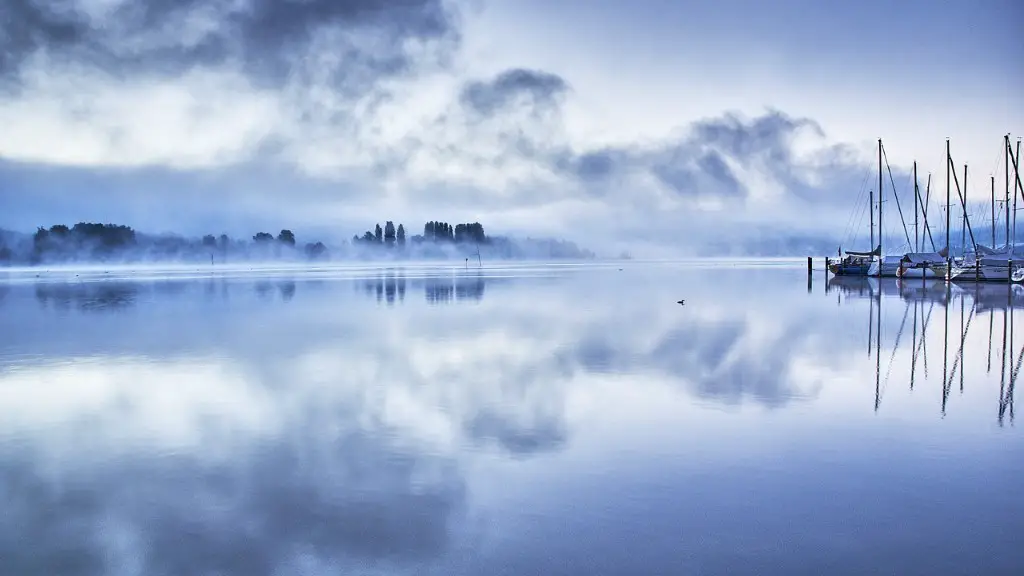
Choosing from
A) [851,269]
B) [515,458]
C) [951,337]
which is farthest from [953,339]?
[851,269]

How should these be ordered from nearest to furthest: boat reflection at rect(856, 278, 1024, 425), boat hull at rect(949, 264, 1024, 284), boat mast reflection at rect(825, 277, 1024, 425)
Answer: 1. boat mast reflection at rect(825, 277, 1024, 425)
2. boat reflection at rect(856, 278, 1024, 425)
3. boat hull at rect(949, 264, 1024, 284)

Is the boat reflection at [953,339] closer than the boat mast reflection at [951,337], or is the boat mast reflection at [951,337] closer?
the boat mast reflection at [951,337]

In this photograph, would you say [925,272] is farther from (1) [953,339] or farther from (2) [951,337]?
(1) [953,339]

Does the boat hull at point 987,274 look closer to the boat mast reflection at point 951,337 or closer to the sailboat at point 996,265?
the sailboat at point 996,265

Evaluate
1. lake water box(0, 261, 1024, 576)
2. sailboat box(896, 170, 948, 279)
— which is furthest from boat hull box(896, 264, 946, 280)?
lake water box(0, 261, 1024, 576)

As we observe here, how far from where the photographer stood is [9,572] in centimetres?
627

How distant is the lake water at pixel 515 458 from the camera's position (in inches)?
259

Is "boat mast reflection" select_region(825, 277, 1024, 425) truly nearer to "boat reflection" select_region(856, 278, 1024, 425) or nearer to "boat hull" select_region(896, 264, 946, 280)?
"boat reflection" select_region(856, 278, 1024, 425)

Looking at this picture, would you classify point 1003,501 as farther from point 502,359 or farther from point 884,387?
point 502,359

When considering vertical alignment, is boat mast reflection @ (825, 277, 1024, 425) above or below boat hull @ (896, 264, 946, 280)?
below

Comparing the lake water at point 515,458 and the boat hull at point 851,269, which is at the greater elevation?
the boat hull at point 851,269

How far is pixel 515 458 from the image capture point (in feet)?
31.4

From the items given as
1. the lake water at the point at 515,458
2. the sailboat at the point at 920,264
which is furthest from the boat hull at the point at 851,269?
the lake water at the point at 515,458

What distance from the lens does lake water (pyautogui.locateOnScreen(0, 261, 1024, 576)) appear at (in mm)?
6574
